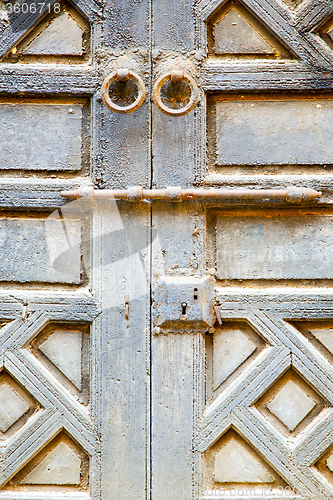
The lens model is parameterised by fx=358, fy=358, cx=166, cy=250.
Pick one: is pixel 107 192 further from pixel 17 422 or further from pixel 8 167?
pixel 17 422

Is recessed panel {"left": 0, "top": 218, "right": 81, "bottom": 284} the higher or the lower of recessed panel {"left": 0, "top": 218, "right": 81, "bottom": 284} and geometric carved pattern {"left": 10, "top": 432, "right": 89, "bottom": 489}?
the higher

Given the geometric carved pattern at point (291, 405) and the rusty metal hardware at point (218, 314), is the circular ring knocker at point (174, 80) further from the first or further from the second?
the geometric carved pattern at point (291, 405)

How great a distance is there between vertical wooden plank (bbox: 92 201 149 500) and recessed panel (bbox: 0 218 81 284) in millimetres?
87

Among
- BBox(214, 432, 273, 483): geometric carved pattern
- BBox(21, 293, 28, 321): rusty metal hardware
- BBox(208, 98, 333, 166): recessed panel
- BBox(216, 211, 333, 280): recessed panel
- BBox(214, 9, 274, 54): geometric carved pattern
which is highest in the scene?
BBox(214, 9, 274, 54): geometric carved pattern

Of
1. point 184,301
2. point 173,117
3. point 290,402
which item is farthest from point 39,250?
point 290,402

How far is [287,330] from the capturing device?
1221 millimetres

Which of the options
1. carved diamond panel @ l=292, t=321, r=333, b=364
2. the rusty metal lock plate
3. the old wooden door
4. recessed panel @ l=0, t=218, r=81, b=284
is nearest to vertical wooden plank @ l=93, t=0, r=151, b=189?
the old wooden door

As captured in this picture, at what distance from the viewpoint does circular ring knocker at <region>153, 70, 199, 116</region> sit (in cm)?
116

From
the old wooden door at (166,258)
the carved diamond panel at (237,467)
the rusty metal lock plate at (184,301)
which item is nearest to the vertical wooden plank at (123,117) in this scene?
the old wooden door at (166,258)

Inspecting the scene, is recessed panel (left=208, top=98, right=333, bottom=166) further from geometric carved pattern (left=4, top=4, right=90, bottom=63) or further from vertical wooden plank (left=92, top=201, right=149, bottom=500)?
geometric carved pattern (left=4, top=4, right=90, bottom=63)

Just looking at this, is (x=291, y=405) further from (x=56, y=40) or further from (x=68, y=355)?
(x=56, y=40)

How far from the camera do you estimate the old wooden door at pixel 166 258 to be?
1209 millimetres

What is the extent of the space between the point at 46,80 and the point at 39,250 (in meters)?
0.58

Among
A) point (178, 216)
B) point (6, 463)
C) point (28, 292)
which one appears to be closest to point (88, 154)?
point (178, 216)
